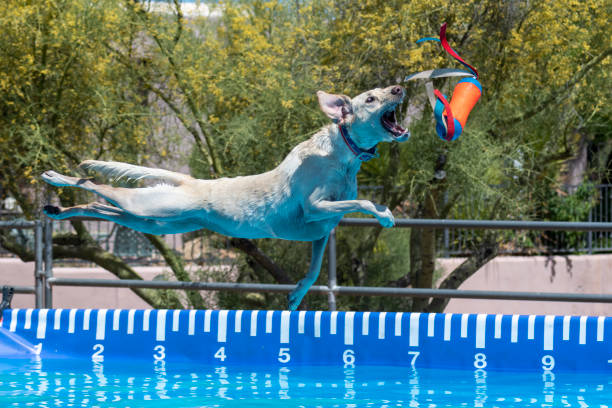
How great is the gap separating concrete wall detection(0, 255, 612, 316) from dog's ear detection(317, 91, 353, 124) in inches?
277

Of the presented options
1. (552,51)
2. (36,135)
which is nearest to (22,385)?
(36,135)

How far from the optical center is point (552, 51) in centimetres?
768

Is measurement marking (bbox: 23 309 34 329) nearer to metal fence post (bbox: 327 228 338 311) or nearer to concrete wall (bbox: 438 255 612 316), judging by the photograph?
metal fence post (bbox: 327 228 338 311)

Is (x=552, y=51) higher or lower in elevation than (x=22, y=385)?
higher

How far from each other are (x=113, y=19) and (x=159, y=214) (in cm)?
454

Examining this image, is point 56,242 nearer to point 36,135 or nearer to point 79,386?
point 36,135

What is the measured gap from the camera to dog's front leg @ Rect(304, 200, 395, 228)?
3.28 meters

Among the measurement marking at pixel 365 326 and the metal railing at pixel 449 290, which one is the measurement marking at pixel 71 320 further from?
the measurement marking at pixel 365 326

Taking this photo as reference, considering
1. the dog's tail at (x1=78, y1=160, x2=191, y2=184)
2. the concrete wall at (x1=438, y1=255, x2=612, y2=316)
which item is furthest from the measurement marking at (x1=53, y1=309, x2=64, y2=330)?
the concrete wall at (x1=438, y1=255, x2=612, y2=316)

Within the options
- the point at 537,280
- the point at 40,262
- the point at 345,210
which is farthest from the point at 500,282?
the point at 345,210

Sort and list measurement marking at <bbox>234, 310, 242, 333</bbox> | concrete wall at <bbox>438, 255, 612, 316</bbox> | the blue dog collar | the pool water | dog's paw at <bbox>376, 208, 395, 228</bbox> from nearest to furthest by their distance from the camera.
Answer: dog's paw at <bbox>376, 208, 395, 228</bbox> → the blue dog collar → the pool water → measurement marking at <bbox>234, 310, 242, 333</bbox> → concrete wall at <bbox>438, 255, 612, 316</bbox>

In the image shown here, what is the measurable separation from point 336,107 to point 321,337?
1861mm

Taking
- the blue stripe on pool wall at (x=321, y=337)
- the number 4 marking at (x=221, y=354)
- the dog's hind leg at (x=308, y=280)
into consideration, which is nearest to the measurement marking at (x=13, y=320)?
the blue stripe on pool wall at (x=321, y=337)

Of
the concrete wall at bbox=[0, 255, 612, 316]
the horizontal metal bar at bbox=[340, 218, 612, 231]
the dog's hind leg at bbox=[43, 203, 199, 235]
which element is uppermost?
the dog's hind leg at bbox=[43, 203, 199, 235]
